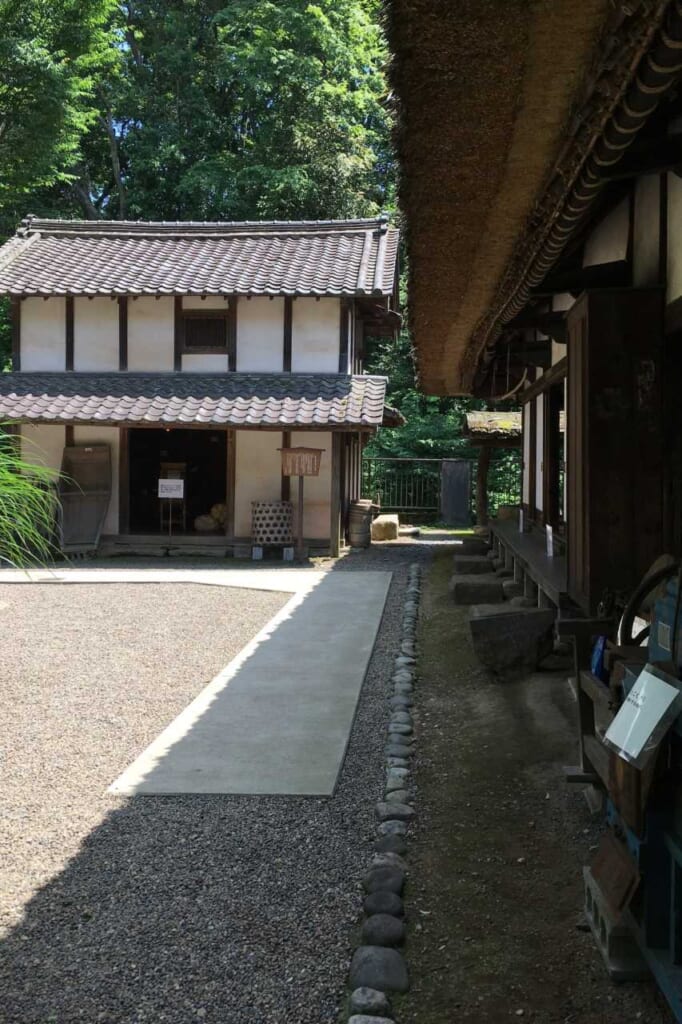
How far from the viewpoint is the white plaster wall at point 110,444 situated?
15.1 metres

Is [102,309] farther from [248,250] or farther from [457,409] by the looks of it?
[457,409]

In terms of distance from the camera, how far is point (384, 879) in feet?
10.4

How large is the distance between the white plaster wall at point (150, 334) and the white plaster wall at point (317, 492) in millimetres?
2770

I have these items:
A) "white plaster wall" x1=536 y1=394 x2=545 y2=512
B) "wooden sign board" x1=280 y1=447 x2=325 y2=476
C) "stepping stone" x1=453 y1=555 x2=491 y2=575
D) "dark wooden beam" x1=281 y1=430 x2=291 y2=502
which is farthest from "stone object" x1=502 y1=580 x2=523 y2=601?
"dark wooden beam" x1=281 y1=430 x2=291 y2=502

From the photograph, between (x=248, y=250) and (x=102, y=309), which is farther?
(x=248, y=250)

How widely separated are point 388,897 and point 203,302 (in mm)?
13478

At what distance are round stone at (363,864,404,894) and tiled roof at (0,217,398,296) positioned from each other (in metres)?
12.3

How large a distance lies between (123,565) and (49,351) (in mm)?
4564

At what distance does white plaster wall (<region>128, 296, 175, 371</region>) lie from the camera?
15383mm

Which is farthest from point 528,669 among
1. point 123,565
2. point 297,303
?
point 297,303

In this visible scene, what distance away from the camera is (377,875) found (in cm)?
320

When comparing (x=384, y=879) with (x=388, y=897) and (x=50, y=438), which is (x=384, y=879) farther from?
(x=50, y=438)

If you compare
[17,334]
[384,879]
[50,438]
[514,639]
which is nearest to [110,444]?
[50,438]

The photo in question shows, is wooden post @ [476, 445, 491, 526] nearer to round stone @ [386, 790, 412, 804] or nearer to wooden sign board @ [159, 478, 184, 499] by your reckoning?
wooden sign board @ [159, 478, 184, 499]
